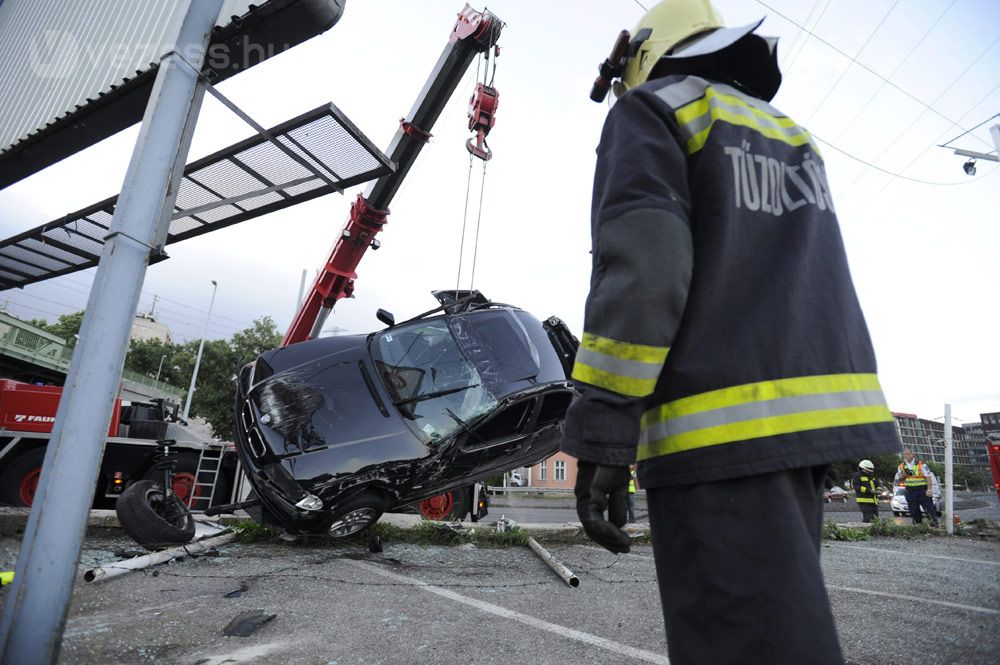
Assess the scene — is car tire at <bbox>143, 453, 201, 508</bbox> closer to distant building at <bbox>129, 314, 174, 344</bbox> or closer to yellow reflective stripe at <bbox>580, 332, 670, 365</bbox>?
yellow reflective stripe at <bbox>580, 332, 670, 365</bbox>

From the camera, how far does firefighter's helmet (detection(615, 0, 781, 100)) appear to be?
1440 mm

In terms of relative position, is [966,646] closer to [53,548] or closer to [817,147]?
[817,147]

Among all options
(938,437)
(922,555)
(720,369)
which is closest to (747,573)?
(720,369)

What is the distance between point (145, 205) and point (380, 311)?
3030 mm

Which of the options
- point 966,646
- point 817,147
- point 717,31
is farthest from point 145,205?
point 966,646

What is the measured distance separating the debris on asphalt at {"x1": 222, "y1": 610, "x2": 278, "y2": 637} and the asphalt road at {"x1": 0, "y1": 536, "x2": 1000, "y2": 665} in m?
0.06

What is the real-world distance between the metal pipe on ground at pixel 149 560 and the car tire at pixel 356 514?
3.66 ft

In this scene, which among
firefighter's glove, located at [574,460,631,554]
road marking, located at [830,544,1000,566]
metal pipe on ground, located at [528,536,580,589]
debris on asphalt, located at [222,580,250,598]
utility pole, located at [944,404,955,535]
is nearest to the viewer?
firefighter's glove, located at [574,460,631,554]

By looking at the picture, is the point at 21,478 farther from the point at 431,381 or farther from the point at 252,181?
the point at 431,381

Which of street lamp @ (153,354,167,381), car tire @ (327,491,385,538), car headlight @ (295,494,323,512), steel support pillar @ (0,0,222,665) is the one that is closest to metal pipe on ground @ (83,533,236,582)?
car headlight @ (295,494,323,512)

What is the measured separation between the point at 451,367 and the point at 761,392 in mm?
4160

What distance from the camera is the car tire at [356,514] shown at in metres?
4.32

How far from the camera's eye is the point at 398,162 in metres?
7.38

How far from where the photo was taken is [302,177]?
4516 millimetres
